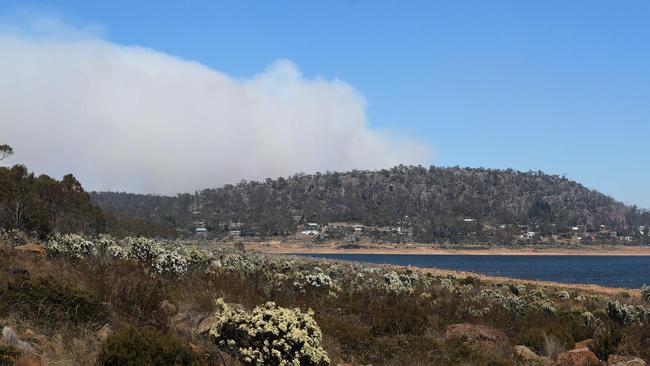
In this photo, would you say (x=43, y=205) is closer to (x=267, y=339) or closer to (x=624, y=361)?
(x=267, y=339)

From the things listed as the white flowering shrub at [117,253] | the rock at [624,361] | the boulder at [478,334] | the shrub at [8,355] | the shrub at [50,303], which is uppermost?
the white flowering shrub at [117,253]

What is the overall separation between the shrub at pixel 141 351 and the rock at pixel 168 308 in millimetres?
2625

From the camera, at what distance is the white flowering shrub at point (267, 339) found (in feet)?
26.6

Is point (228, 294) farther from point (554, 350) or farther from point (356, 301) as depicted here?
point (554, 350)

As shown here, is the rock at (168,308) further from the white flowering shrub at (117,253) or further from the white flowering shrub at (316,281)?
the white flowering shrub at (316,281)

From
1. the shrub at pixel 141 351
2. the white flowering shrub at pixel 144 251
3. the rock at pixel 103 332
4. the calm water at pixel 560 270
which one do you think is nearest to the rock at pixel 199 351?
the shrub at pixel 141 351

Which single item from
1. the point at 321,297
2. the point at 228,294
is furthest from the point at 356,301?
the point at 228,294

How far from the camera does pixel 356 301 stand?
1570 centimetres

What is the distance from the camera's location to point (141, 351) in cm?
725

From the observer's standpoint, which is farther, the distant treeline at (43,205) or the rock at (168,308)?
the distant treeline at (43,205)

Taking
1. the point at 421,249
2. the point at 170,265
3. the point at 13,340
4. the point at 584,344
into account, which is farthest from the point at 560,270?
the point at 13,340

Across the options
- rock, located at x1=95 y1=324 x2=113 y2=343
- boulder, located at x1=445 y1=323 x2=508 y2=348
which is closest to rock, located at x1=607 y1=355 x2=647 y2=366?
boulder, located at x1=445 y1=323 x2=508 y2=348

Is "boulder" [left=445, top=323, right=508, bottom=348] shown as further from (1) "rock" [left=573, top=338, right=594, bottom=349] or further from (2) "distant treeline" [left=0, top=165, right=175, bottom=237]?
(2) "distant treeline" [left=0, top=165, right=175, bottom=237]

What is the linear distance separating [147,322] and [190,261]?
24.2 ft
